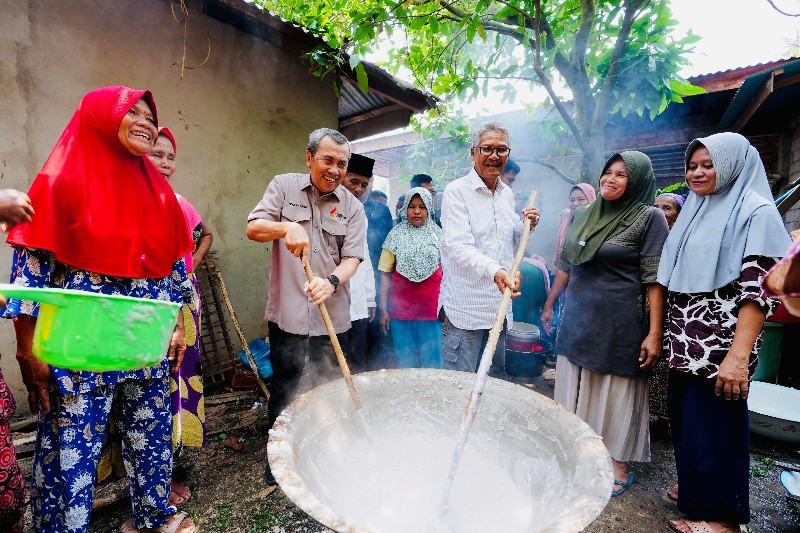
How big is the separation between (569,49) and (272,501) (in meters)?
5.41

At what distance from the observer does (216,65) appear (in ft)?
14.3

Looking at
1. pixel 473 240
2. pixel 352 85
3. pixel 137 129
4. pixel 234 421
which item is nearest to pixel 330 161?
pixel 137 129

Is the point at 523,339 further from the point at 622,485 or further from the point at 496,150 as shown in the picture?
the point at 496,150

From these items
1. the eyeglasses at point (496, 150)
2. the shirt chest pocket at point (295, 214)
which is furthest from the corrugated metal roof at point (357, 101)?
the shirt chest pocket at point (295, 214)

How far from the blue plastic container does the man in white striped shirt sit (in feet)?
7.14

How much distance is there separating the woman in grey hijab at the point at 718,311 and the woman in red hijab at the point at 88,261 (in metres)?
2.97

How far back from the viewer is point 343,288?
269 cm

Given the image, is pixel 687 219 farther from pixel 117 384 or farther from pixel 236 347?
pixel 236 347

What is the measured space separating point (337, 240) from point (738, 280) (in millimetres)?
2370

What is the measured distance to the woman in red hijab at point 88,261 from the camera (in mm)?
1685

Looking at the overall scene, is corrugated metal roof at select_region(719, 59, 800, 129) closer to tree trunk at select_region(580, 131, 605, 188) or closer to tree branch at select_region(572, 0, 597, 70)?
tree trunk at select_region(580, 131, 605, 188)

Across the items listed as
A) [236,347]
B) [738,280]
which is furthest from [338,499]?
[236,347]

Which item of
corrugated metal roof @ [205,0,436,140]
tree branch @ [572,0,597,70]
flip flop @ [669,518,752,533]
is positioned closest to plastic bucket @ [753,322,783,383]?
flip flop @ [669,518,752,533]

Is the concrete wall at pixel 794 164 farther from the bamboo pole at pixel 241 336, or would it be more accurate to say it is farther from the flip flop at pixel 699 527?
the bamboo pole at pixel 241 336
